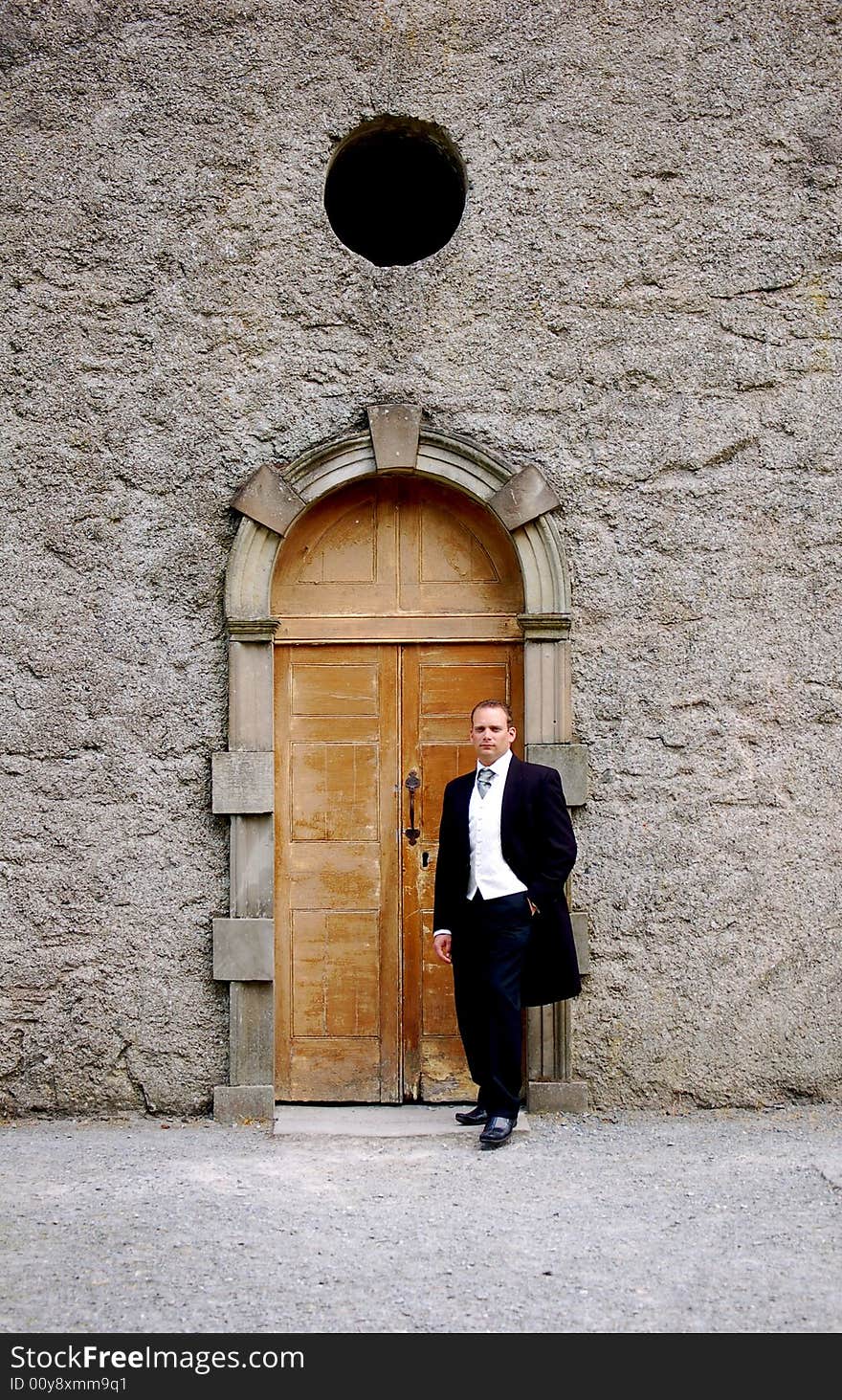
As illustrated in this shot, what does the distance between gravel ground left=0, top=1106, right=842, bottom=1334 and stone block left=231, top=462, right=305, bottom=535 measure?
255 cm

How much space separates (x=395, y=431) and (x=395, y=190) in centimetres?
160

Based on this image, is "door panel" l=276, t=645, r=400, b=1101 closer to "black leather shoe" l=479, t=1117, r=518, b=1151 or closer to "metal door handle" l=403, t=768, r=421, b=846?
"metal door handle" l=403, t=768, r=421, b=846

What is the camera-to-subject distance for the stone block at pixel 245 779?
5.64 m

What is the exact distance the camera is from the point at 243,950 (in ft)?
18.4

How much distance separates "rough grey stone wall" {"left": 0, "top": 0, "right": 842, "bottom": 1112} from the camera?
5.66 meters

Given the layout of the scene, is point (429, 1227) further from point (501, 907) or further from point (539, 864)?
point (539, 864)

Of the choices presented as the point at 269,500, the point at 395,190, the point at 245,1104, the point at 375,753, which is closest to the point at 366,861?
the point at 375,753

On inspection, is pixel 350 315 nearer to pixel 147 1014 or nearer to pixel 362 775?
pixel 362 775

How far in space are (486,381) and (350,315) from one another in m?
0.65

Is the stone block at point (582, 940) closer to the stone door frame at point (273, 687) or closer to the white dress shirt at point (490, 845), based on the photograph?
the stone door frame at point (273, 687)

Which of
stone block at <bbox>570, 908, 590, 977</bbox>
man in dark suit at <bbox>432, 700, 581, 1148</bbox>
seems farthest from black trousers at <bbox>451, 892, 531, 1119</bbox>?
stone block at <bbox>570, 908, 590, 977</bbox>

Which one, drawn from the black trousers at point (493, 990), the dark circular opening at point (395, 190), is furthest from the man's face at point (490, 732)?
the dark circular opening at point (395, 190)

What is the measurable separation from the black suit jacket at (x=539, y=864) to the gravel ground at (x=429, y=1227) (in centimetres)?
65

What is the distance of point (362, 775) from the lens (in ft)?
19.3
